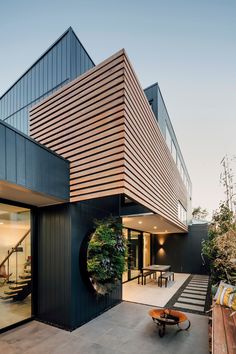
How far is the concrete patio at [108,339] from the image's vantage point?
3.97 m

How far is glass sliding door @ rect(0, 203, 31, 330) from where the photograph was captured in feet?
17.4

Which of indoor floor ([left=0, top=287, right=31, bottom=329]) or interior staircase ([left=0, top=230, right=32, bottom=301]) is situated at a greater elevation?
interior staircase ([left=0, top=230, right=32, bottom=301])

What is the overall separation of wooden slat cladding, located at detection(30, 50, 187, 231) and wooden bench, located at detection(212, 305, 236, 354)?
8.76ft

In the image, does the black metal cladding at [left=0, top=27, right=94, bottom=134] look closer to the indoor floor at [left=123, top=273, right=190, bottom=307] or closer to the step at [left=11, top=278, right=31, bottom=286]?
the step at [left=11, top=278, right=31, bottom=286]

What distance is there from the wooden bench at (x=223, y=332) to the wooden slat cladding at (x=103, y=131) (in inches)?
105

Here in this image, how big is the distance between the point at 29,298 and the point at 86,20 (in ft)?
27.9

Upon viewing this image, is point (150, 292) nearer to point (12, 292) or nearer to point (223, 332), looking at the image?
point (12, 292)

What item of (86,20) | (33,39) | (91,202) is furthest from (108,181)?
(33,39)

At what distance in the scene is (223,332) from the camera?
11.2ft

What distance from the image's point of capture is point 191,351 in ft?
13.0

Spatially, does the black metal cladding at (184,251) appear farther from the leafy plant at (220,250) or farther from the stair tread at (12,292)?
the stair tread at (12,292)

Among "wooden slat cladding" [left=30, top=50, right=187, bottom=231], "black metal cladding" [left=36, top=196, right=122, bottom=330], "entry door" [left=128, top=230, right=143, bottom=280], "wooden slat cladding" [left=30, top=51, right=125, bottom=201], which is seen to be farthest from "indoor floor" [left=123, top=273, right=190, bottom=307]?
"wooden slat cladding" [left=30, top=51, right=125, bottom=201]

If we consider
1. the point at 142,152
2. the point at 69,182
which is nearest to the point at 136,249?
the point at 142,152

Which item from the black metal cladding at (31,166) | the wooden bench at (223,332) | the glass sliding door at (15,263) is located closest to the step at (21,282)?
the glass sliding door at (15,263)
